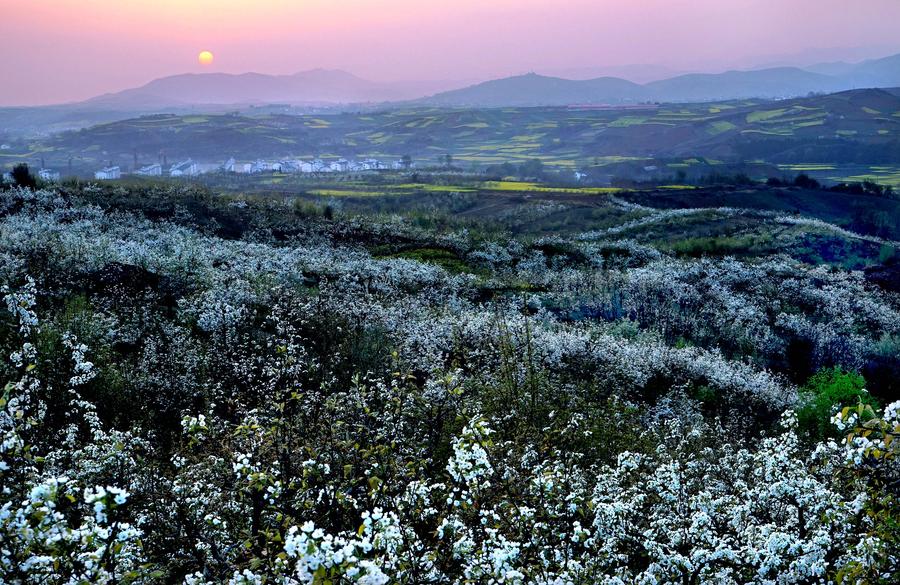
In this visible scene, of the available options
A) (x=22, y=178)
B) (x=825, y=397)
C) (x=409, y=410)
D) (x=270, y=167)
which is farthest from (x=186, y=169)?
(x=409, y=410)

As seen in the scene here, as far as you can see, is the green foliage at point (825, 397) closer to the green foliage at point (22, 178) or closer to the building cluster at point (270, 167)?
the green foliage at point (22, 178)

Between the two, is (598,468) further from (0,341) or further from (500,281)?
(500,281)

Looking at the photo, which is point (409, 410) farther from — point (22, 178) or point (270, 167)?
point (270, 167)

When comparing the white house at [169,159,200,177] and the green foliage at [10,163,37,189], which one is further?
the white house at [169,159,200,177]

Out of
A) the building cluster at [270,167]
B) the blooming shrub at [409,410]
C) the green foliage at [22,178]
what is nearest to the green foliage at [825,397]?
the blooming shrub at [409,410]

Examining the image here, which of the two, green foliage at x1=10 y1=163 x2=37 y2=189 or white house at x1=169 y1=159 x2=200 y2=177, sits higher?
white house at x1=169 y1=159 x2=200 y2=177

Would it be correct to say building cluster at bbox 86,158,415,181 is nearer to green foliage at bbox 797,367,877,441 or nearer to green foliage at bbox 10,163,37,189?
green foliage at bbox 10,163,37,189

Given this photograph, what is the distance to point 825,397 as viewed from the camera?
30.2 meters

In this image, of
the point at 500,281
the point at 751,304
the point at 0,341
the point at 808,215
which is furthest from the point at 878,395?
the point at 808,215

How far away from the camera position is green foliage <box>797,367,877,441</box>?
1086 inches

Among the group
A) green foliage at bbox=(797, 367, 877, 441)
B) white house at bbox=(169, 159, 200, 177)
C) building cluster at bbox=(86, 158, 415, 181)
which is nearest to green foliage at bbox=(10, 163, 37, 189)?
green foliage at bbox=(797, 367, 877, 441)

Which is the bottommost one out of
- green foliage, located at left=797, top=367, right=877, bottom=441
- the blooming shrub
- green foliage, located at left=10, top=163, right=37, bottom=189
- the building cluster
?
green foliage, located at left=797, top=367, right=877, bottom=441

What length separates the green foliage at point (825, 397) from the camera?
2758 cm

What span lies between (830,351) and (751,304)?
22.1 ft
